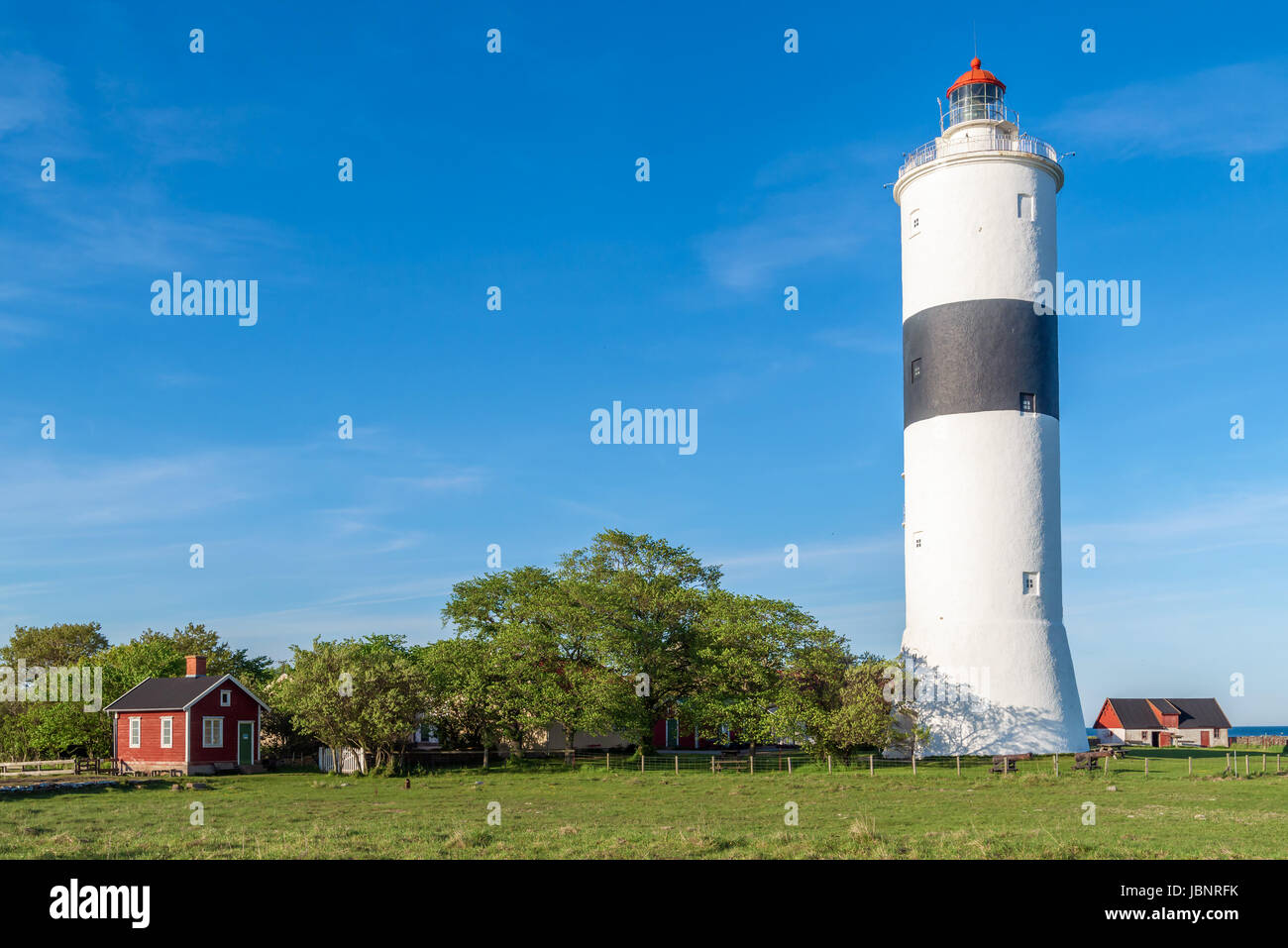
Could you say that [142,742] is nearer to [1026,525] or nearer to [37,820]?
[37,820]

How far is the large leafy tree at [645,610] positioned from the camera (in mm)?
46844

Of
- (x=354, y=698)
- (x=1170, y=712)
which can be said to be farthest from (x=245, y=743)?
(x=1170, y=712)

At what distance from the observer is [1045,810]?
83.3 ft

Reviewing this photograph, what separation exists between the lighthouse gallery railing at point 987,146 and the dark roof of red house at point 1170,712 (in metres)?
61.5

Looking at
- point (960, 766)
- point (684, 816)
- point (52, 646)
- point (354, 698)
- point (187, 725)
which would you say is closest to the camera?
point (684, 816)

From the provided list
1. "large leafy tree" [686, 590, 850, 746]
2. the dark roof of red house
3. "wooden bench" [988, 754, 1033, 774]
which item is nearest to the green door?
"large leafy tree" [686, 590, 850, 746]

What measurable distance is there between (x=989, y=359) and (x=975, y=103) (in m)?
12.9

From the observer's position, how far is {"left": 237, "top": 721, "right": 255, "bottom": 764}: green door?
161 feet

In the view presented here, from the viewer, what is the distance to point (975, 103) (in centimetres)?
4766

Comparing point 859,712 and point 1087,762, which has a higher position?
point 859,712

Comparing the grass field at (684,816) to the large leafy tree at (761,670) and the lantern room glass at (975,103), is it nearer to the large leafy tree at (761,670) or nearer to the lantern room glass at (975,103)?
the large leafy tree at (761,670)

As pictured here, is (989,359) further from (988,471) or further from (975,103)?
(975,103)

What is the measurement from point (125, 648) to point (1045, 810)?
2034 inches
